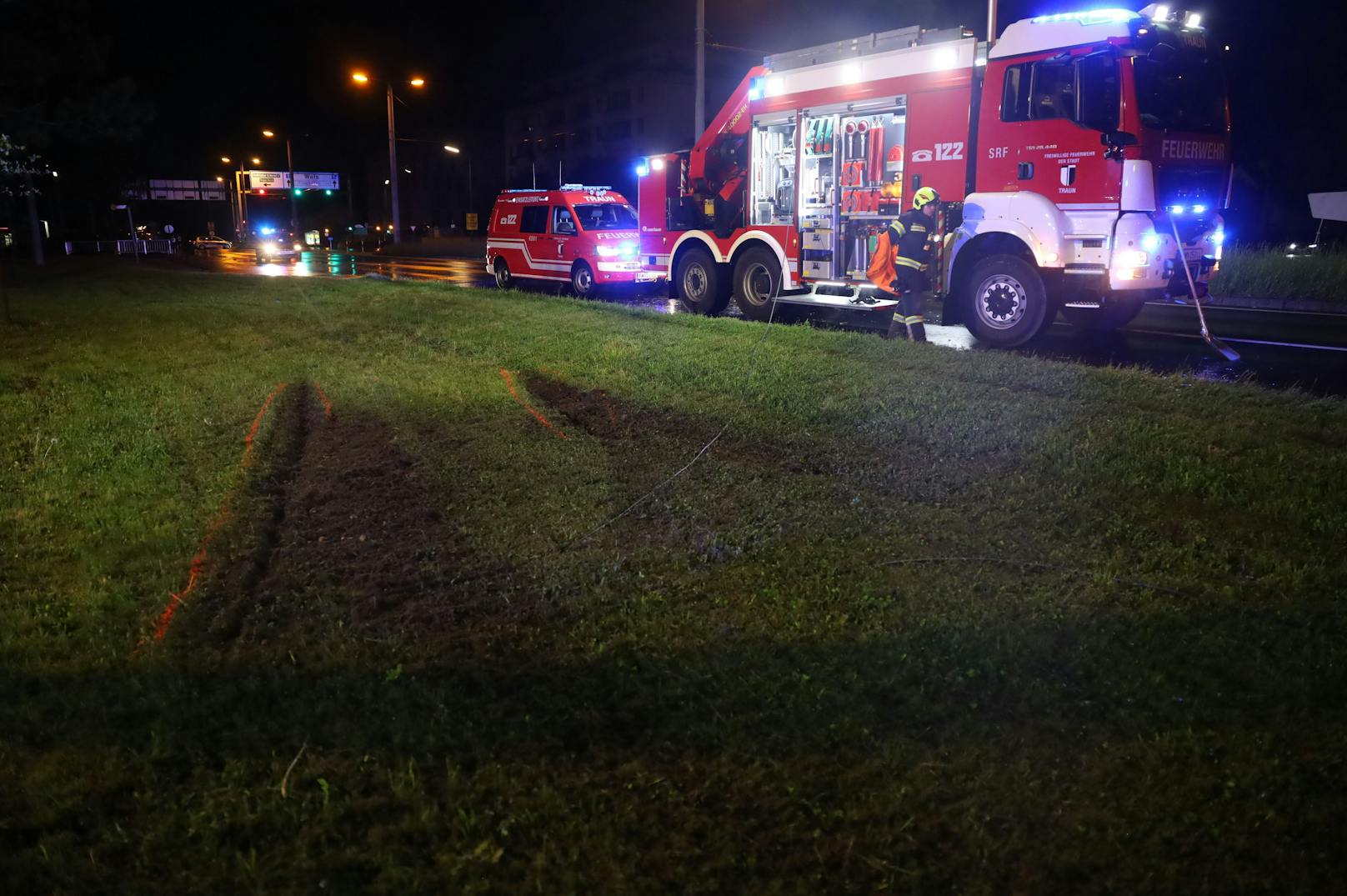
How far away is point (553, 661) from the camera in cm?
370

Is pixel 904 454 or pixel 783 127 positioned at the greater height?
pixel 783 127

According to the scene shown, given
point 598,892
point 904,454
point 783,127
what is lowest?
point 598,892

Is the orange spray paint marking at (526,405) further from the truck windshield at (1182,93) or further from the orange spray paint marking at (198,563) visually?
the truck windshield at (1182,93)

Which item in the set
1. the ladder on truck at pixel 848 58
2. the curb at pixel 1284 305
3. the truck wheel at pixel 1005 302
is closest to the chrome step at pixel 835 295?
the ladder on truck at pixel 848 58

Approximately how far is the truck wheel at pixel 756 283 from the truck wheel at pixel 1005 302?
341 cm

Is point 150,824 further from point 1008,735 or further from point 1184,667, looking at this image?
point 1184,667

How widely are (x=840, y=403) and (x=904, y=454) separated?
4.46ft

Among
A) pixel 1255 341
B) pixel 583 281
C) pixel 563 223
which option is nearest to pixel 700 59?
pixel 563 223

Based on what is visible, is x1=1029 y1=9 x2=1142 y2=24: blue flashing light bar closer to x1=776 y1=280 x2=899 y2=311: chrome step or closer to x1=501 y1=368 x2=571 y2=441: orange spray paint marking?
x1=776 y1=280 x2=899 y2=311: chrome step

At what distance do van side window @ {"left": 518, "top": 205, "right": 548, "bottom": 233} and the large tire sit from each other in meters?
5.29

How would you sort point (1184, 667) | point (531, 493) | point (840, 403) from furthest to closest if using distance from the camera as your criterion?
1. point (840, 403)
2. point (531, 493)
3. point (1184, 667)

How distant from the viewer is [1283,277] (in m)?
17.2

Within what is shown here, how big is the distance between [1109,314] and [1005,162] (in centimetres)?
282

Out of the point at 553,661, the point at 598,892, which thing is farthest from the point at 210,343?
the point at 598,892
